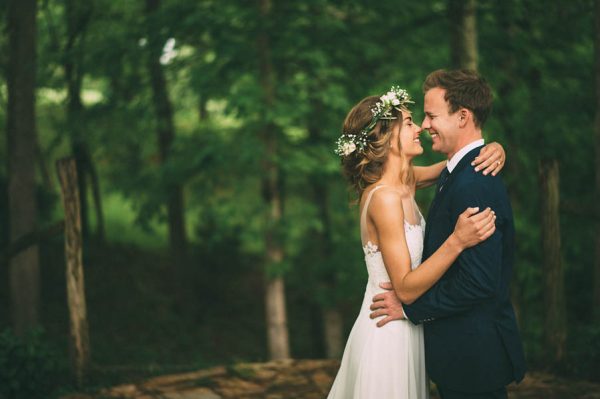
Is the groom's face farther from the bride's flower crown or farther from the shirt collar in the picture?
the bride's flower crown

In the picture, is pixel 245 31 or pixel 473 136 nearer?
pixel 473 136

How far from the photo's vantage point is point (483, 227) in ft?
9.41

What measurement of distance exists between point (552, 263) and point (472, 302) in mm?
2897

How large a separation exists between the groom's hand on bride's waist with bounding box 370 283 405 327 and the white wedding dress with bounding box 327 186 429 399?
0.12ft

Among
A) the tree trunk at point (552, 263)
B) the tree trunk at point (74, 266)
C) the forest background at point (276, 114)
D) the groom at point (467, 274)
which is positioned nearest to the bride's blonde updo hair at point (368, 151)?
the groom at point (467, 274)

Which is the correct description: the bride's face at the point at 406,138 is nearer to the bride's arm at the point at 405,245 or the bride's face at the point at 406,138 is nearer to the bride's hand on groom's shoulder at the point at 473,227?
the bride's arm at the point at 405,245

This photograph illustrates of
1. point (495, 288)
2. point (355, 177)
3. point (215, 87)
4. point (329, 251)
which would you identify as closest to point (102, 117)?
point (215, 87)

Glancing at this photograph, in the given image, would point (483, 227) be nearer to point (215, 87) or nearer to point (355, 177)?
point (355, 177)

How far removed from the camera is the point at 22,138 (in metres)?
7.41

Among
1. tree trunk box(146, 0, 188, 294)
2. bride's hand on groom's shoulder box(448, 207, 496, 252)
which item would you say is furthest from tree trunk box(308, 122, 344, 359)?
bride's hand on groom's shoulder box(448, 207, 496, 252)

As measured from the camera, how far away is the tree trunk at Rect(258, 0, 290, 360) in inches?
348

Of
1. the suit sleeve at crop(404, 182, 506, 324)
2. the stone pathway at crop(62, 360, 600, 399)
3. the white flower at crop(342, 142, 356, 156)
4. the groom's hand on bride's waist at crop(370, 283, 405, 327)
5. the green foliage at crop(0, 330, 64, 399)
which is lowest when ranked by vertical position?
the stone pathway at crop(62, 360, 600, 399)

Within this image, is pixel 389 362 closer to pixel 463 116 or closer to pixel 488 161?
pixel 488 161

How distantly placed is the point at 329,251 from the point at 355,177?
7749 millimetres
